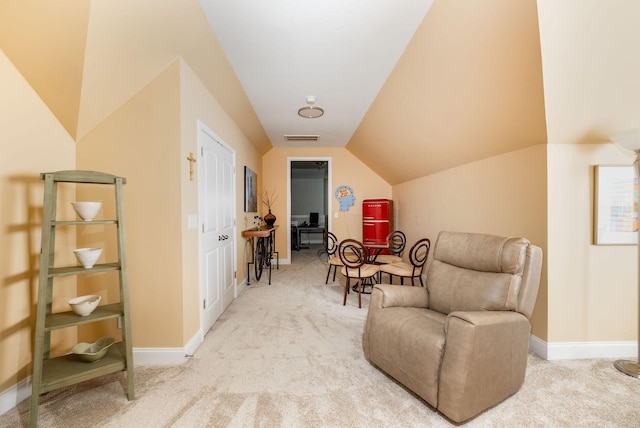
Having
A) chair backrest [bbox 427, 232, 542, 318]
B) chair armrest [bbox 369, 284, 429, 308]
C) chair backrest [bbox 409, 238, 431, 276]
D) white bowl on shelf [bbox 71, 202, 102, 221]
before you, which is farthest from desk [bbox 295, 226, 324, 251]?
white bowl on shelf [bbox 71, 202, 102, 221]

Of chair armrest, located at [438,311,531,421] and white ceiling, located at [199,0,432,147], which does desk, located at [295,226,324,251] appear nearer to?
white ceiling, located at [199,0,432,147]

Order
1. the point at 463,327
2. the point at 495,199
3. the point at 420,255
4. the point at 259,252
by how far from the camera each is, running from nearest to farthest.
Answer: the point at 463,327 → the point at 495,199 → the point at 420,255 → the point at 259,252

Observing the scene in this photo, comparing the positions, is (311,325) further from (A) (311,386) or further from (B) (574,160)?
(B) (574,160)

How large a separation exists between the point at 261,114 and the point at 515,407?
407cm

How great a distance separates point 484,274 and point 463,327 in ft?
1.95

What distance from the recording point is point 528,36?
1.61 m

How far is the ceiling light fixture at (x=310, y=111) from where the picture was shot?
350cm

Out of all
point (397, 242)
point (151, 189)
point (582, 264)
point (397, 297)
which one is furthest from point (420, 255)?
point (151, 189)

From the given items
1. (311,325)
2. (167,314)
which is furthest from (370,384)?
(167,314)

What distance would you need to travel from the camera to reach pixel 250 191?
4.63 m

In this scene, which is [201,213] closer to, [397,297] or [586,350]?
[397,297]

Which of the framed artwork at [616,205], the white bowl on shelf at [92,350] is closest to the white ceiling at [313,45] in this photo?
the framed artwork at [616,205]

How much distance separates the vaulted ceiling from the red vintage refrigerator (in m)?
2.19

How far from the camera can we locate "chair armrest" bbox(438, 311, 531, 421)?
1.43 metres
